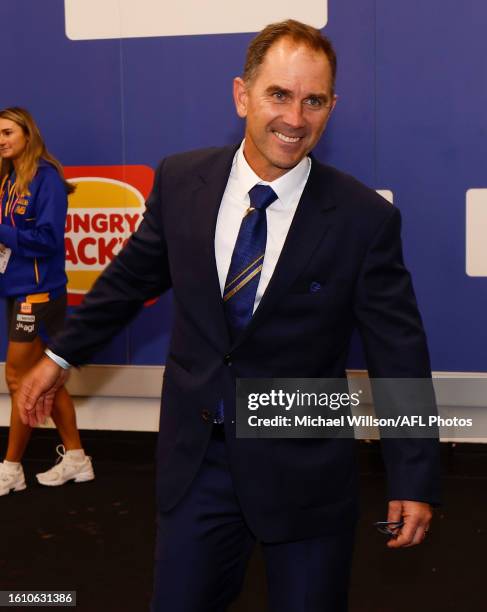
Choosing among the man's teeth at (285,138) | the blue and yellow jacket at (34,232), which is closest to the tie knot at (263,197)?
the man's teeth at (285,138)

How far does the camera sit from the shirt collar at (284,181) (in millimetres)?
2148

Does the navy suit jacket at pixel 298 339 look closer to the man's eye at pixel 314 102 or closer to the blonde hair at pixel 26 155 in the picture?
the man's eye at pixel 314 102

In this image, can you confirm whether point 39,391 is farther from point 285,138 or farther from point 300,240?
point 285,138

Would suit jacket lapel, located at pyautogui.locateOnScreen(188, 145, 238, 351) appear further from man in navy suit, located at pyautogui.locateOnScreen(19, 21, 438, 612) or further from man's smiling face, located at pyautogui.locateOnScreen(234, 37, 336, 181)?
man's smiling face, located at pyautogui.locateOnScreen(234, 37, 336, 181)

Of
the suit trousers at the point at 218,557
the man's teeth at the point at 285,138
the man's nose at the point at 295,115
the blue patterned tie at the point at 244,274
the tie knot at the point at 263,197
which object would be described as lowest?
the suit trousers at the point at 218,557

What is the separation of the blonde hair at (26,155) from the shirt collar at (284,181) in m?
2.85

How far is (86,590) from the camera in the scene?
3721mm

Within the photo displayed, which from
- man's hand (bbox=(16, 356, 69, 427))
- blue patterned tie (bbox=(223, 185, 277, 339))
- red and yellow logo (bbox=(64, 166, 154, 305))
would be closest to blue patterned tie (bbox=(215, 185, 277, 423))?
blue patterned tie (bbox=(223, 185, 277, 339))

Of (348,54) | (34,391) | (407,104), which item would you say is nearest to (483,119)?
(407,104)

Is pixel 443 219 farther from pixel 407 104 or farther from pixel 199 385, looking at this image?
pixel 199 385

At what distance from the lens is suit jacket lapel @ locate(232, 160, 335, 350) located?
2043 mm

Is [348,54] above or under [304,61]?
above

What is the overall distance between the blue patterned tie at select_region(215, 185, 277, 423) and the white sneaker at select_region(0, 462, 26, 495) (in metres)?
3.18

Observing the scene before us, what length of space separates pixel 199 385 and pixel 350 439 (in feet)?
1.26
